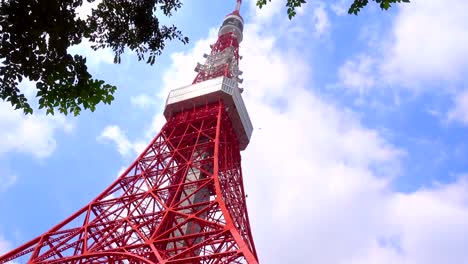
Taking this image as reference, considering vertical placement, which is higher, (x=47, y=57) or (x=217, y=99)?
(x=217, y=99)

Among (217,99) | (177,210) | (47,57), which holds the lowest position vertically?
(47,57)

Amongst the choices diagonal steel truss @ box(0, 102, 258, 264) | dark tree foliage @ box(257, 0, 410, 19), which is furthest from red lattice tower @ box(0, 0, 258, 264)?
dark tree foliage @ box(257, 0, 410, 19)

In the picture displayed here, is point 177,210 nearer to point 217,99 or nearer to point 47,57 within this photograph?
point 217,99

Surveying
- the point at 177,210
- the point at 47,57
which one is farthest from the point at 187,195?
the point at 47,57

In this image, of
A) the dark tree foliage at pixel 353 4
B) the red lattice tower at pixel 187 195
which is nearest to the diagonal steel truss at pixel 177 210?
the red lattice tower at pixel 187 195

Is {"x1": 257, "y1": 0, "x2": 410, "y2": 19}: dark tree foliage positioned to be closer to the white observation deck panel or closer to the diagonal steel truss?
the diagonal steel truss

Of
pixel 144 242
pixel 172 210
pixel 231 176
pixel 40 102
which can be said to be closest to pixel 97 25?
pixel 40 102

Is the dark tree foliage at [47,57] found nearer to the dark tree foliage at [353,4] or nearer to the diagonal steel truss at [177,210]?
the dark tree foliage at [353,4]

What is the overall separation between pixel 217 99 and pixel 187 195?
4.95 m

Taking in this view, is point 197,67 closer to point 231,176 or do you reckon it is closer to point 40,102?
point 231,176

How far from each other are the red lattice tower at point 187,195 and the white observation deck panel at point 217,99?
41 millimetres

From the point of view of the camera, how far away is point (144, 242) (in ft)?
52.3

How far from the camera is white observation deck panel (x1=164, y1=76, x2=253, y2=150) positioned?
2286cm

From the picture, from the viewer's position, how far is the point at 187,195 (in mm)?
19469
